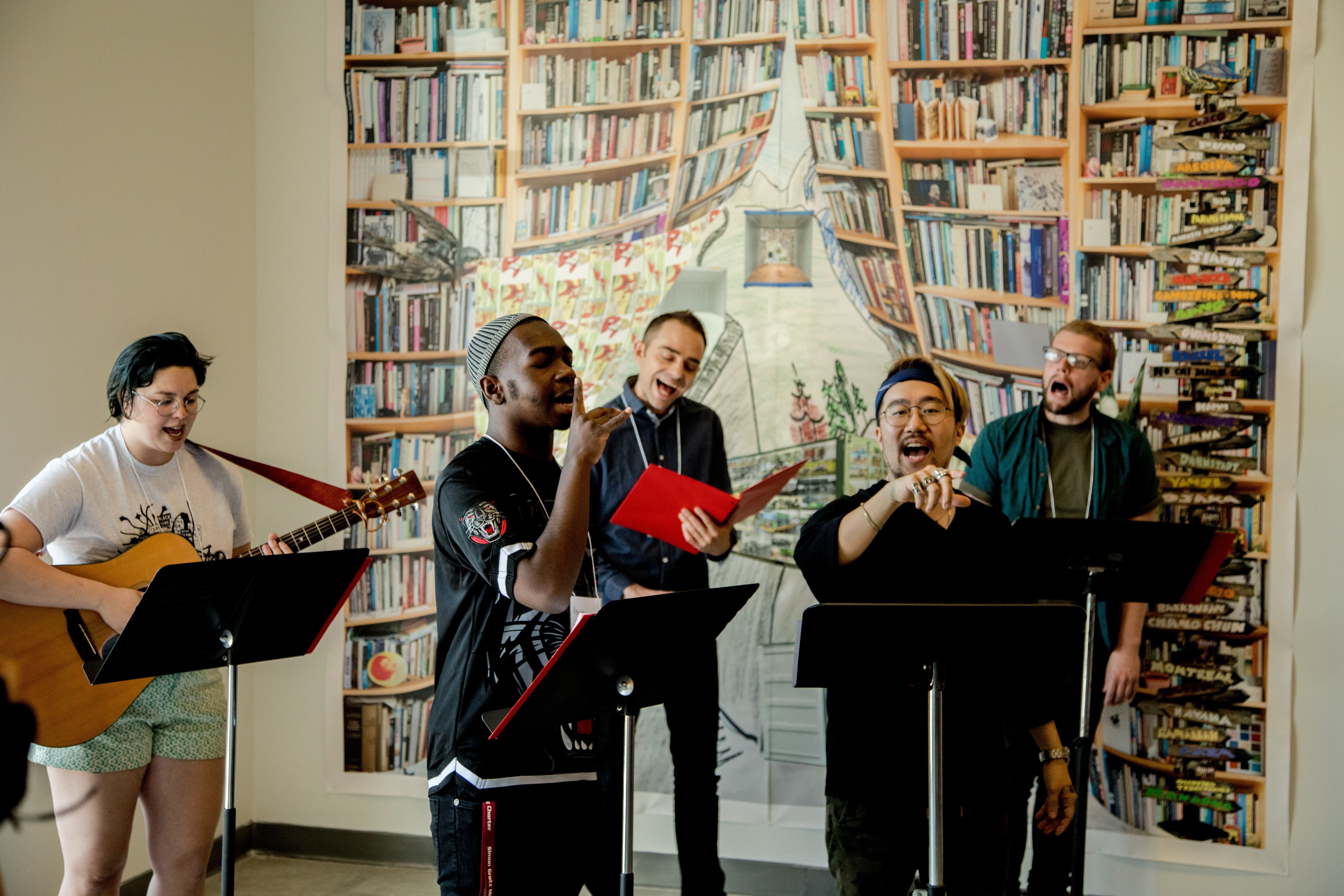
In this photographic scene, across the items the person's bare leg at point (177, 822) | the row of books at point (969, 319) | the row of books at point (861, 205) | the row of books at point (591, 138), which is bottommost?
the person's bare leg at point (177, 822)

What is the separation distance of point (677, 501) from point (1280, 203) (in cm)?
242

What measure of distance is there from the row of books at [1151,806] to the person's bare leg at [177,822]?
2773 mm

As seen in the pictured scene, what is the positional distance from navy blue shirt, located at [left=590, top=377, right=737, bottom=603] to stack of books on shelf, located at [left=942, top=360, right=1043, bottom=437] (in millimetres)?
948

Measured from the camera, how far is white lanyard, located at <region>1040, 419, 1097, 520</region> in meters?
3.14

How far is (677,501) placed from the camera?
2.50 meters

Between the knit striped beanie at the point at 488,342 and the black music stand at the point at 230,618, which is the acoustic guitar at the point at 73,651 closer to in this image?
the black music stand at the point at 230,618

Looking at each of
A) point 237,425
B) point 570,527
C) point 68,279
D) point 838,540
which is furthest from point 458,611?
point 237,425

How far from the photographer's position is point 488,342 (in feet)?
6.39

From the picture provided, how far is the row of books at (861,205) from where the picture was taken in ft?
11.8

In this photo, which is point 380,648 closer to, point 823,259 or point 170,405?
point 170,405

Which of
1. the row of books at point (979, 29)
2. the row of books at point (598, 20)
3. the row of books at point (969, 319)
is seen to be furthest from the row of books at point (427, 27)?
the row of books at point (969, 319)

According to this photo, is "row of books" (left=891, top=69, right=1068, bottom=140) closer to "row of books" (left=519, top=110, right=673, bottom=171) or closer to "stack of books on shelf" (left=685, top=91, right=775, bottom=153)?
"stack of books on shelf" (left=685, top=91, right=775, bottom=153)

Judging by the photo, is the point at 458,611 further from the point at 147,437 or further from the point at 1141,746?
the point at 1141,746

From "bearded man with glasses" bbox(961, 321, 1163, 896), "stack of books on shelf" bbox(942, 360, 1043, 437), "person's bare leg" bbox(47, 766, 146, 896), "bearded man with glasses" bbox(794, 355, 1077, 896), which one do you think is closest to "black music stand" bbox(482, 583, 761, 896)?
"bearded man with glasses" bbox(794, 355, 1077, 896)
